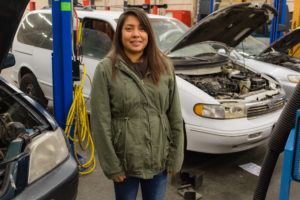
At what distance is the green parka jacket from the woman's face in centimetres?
12

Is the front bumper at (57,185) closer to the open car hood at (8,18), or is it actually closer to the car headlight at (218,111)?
the open car hood at (8,18)

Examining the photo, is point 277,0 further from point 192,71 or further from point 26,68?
point 26,68

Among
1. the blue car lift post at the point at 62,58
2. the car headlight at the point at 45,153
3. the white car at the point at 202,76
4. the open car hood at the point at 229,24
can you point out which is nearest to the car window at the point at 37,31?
the white car at the point at 202,76

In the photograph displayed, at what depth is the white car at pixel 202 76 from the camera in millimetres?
3570

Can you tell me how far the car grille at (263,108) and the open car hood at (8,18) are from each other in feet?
8.54

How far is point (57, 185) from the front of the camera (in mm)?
2064

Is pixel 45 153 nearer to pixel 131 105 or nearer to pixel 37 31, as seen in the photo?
pixel 131 105

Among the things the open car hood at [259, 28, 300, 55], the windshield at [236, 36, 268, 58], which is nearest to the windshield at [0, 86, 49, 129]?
the open car hood at [259, 28, 300, 55]

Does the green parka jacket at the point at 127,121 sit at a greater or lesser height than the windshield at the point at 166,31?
lesser

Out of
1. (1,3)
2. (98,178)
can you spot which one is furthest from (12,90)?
(98,178)

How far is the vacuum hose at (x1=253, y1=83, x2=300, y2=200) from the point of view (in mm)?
1582

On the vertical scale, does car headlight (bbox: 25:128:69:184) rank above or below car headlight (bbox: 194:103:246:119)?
above

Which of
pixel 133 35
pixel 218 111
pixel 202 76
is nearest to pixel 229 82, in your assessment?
pixel 202 76

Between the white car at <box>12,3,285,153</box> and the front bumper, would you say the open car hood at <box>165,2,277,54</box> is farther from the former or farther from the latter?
the front bumper
